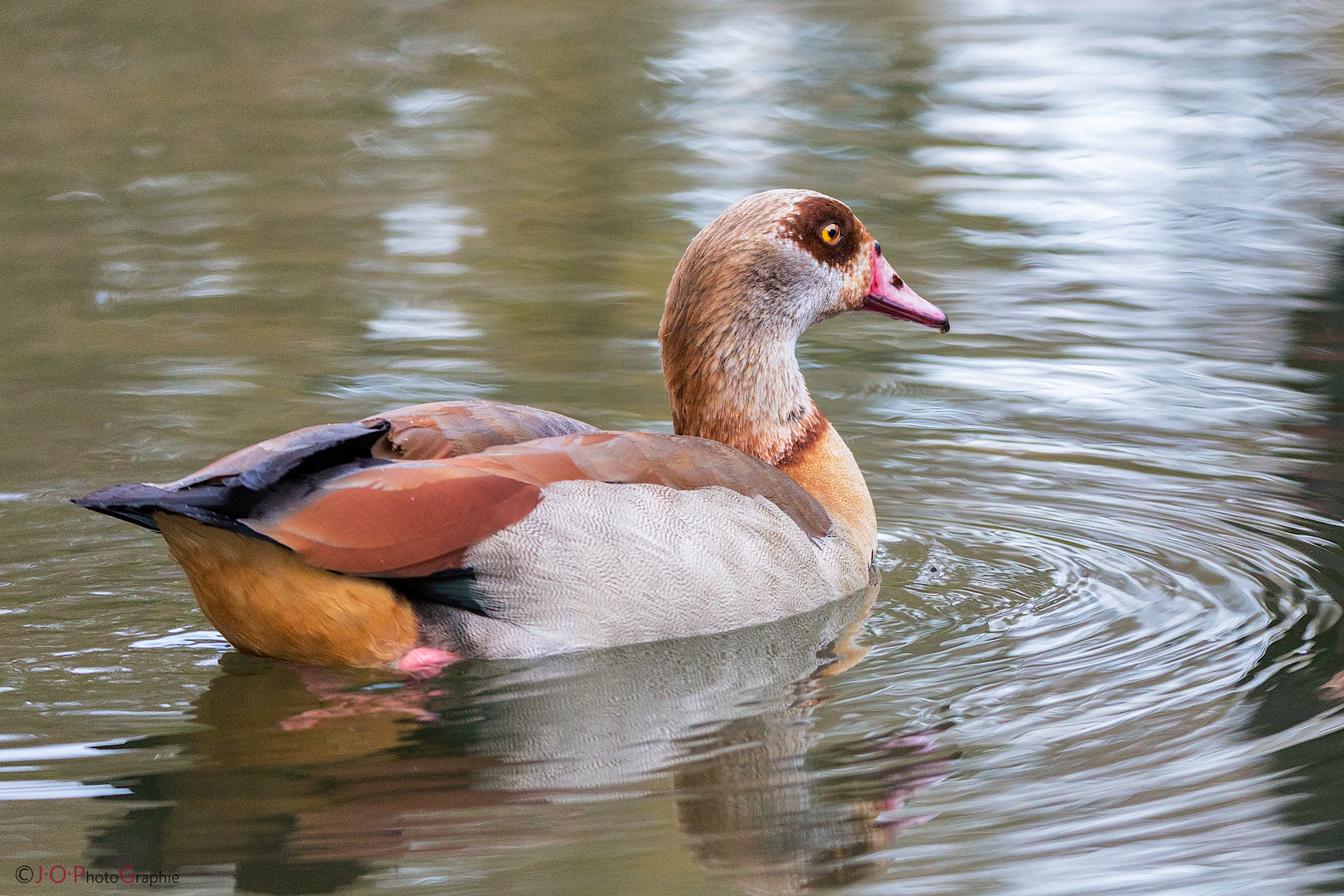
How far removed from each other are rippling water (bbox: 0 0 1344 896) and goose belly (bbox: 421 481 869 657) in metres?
0.11

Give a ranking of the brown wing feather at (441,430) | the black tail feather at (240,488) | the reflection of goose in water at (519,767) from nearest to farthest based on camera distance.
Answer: the reflection of goose in water at (519,767)
the black tail feather at (240,488)
the brown wing feather at (441,430)

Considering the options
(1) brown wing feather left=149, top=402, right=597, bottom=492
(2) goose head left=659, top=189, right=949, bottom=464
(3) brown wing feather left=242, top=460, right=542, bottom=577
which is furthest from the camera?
(2) goose head left=659, top=189, right=949, bottom=464

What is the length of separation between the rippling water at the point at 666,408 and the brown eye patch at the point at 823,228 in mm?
1103

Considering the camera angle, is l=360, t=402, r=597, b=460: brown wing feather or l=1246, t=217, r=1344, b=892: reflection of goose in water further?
l=360, t=402, r=597, b=460: brown wing feather

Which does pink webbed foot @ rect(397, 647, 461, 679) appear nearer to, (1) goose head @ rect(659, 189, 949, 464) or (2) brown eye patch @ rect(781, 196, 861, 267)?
(1) goose head @ rect(659, 189, 949, 464)

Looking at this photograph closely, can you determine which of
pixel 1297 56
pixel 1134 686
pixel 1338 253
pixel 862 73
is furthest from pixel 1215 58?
pixel 1134 686

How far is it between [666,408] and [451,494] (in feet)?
9.38

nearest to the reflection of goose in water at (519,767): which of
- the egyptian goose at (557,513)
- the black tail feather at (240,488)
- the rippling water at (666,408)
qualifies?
the rippling water at (666,408)

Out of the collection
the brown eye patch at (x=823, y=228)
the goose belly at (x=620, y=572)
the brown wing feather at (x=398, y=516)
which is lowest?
the goose belly at (x=620, y=572)

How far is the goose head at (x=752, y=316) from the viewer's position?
6.24 metres

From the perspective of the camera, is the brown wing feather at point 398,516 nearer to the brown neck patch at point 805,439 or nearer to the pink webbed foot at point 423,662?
the pink webbed foot at point 423,662

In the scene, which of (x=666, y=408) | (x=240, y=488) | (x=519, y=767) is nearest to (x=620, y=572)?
(x=519, y=767)

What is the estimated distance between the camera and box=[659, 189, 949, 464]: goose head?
6.24m

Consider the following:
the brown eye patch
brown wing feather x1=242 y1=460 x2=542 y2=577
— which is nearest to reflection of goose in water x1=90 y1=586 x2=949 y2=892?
brown wing feather x1=242 y1=460 x2=542 y2=577
